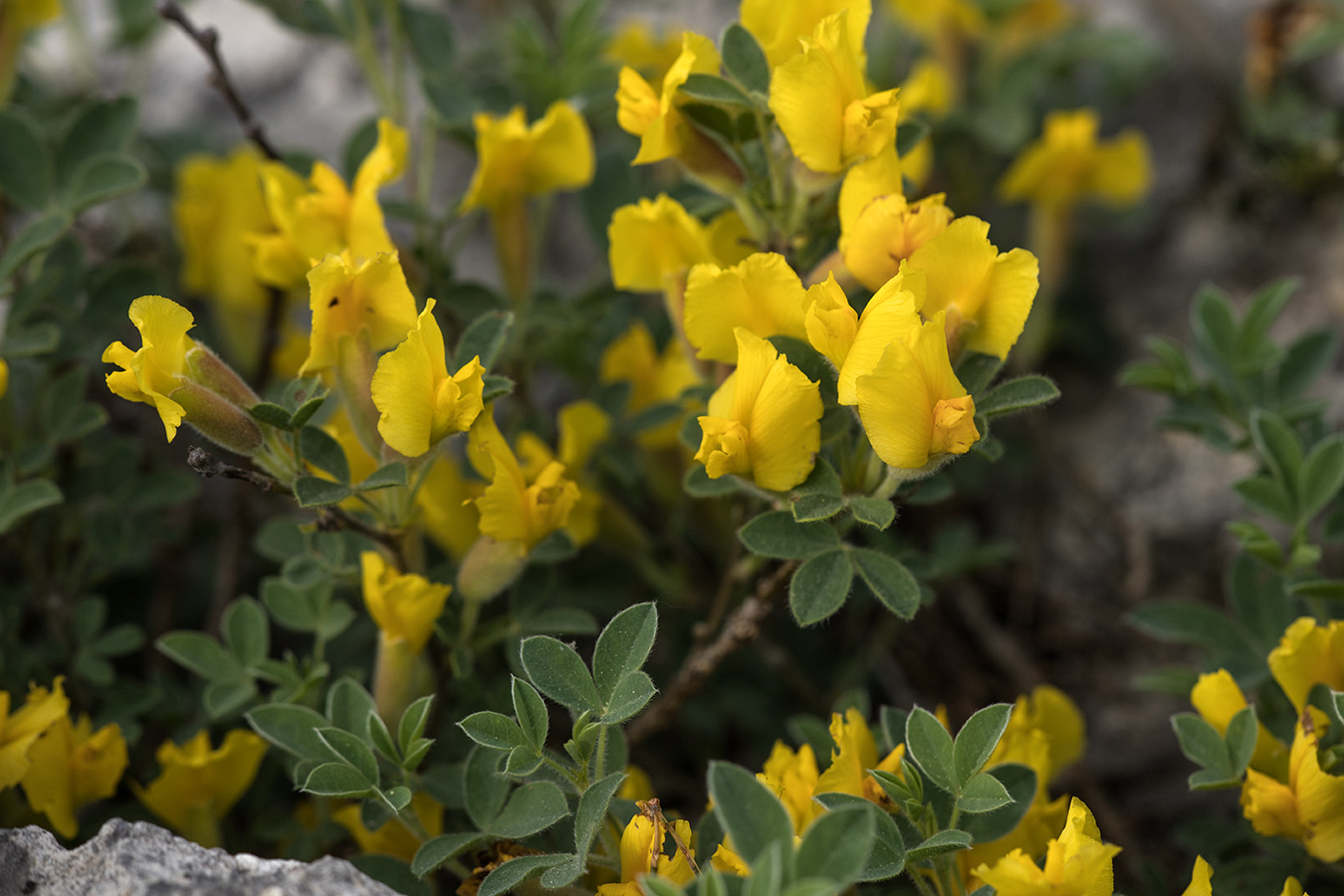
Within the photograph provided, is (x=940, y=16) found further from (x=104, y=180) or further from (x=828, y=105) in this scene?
(x=104, y=180)

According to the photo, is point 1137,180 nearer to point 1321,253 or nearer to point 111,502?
point 1321,253

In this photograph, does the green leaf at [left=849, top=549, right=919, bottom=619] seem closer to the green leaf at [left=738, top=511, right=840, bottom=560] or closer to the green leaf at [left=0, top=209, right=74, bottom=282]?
the green leaf at [left=738, top=511, right=840, bottom=560]

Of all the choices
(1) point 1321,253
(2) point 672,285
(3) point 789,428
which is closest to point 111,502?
(2) point 672,285

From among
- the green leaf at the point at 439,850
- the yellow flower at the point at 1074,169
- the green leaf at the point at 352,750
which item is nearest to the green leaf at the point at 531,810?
the green leaf at the point at 439,850

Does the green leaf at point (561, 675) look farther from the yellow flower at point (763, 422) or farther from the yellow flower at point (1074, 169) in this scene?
the yellow flower at point (1074, 169)

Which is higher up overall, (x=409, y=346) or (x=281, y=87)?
(x=409, y=346)

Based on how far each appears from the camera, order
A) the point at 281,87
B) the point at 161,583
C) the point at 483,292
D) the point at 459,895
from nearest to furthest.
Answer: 1. the point at 459,895
2. the point at 483,292
3. the point at 161,583
4. the point at 281,87
